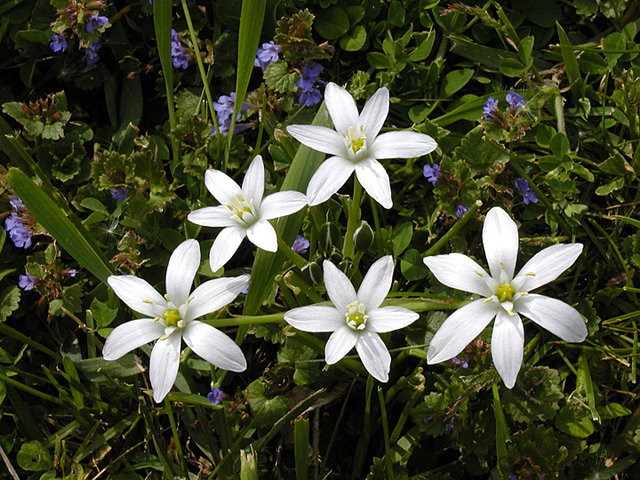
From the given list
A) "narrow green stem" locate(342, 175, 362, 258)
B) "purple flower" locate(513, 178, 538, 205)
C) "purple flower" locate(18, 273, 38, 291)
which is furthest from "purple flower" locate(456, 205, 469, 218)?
"purple flower" locate(18, 273, 38, 291)

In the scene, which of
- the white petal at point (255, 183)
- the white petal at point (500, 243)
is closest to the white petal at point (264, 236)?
the white petal at point (255, 183)

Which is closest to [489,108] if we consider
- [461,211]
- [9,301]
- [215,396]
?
[461,211]

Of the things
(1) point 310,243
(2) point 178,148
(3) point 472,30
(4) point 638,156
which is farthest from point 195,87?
(4) point 638,156

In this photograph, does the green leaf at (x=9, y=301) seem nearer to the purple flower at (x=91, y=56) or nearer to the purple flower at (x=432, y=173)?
the purple flower at (x=91, y=56)

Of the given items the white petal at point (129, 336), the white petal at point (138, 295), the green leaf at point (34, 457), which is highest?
the white petal at point (138, 295)

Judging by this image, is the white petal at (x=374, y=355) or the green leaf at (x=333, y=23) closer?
the white petal at (x=374, y=355)

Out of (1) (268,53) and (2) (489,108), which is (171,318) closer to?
(1) (268,53)
